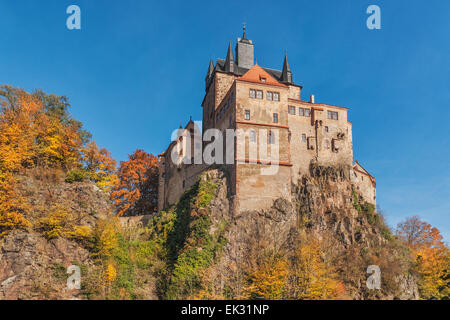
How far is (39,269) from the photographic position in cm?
3222

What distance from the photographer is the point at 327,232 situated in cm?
4044

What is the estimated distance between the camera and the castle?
40.2 m

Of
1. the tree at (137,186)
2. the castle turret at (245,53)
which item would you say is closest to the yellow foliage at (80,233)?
the tree at (137,186)

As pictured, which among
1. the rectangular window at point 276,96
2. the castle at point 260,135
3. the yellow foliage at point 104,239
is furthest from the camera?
the rectangular window at point 276,96

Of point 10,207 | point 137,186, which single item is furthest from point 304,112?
point 10,207

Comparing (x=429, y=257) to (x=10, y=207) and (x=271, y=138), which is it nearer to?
(x=271, y=138)

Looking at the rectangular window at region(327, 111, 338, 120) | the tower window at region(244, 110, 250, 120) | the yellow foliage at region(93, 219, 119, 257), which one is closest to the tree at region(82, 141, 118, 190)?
the yellow foliage at region(93, 219, 119, 257)

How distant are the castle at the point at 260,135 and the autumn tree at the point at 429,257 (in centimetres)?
931

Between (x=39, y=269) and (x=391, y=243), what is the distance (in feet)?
113

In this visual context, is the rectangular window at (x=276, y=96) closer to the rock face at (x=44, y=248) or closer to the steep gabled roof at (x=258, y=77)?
the steep gabled roof at (x=258, y=77)

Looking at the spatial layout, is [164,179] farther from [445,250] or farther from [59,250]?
[445,250]

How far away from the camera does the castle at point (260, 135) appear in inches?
1582

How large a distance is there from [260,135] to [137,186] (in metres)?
22.9

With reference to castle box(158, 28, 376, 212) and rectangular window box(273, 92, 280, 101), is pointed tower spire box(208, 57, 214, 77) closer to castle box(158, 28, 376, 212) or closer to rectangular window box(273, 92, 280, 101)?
castle box(158, 28, 376, 212)
